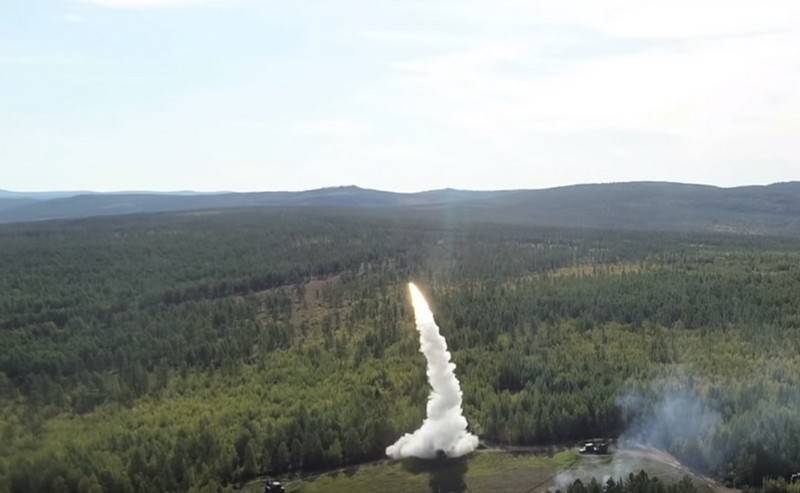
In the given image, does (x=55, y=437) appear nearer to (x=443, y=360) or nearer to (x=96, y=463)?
(x=96, y=463)

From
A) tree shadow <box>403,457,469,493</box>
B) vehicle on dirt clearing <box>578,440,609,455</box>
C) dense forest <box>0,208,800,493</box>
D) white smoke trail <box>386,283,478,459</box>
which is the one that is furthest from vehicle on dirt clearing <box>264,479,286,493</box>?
vehicle on dirt clearing <box>578,440,609,455</box>

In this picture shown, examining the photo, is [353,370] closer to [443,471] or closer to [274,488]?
[443,471]

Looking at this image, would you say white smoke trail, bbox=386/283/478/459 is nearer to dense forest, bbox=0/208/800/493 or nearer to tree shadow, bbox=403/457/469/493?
tree shadow, bbox=403/457/469/493

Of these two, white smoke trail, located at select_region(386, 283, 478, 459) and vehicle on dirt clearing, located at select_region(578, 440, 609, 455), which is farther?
white smoke trail, located at select_region(386, 283, 478, 459)

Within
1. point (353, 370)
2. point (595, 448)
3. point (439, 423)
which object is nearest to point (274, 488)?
point (439, 423)

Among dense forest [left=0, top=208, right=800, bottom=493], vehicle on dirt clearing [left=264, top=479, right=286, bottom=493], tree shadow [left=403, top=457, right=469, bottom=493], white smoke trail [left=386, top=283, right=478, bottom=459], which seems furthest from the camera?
white smoke trail [left=386, top=283, right=478, bottom=459]

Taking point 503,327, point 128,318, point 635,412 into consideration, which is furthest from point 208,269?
point 635,412
